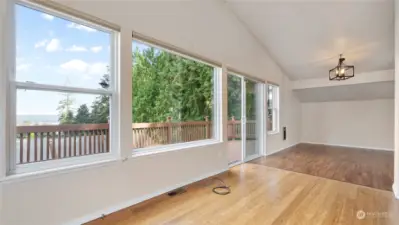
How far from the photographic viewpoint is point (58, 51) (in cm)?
205

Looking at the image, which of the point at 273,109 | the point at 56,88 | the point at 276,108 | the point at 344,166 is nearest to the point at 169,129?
the point at 56,88

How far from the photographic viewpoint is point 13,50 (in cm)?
176

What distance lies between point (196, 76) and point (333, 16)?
279 cm

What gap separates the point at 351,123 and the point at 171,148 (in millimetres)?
6853

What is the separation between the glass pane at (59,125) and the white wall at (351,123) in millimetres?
7645

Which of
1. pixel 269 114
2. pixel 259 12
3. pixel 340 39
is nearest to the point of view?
pixel 259 12

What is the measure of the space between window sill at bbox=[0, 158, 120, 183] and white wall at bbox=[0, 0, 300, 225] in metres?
0.02

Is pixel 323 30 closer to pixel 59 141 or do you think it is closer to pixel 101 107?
pixel 101 107

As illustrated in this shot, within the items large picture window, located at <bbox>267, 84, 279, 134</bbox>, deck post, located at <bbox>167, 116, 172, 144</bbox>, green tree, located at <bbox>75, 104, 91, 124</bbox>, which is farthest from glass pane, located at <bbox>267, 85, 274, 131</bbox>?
green tree, located at <bbox>75, 104, 91, 124</bbox>

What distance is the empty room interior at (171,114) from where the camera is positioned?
1.88m

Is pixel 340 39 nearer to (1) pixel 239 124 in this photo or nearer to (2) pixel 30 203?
(1) pixel 239 124

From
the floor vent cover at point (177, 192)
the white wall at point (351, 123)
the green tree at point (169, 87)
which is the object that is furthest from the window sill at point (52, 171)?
the white wall at point (351, 123)

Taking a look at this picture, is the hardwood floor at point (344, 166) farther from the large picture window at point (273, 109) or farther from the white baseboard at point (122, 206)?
the white baseboard at point (122, 206)

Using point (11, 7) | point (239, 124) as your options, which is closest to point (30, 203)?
point (11, 7)
